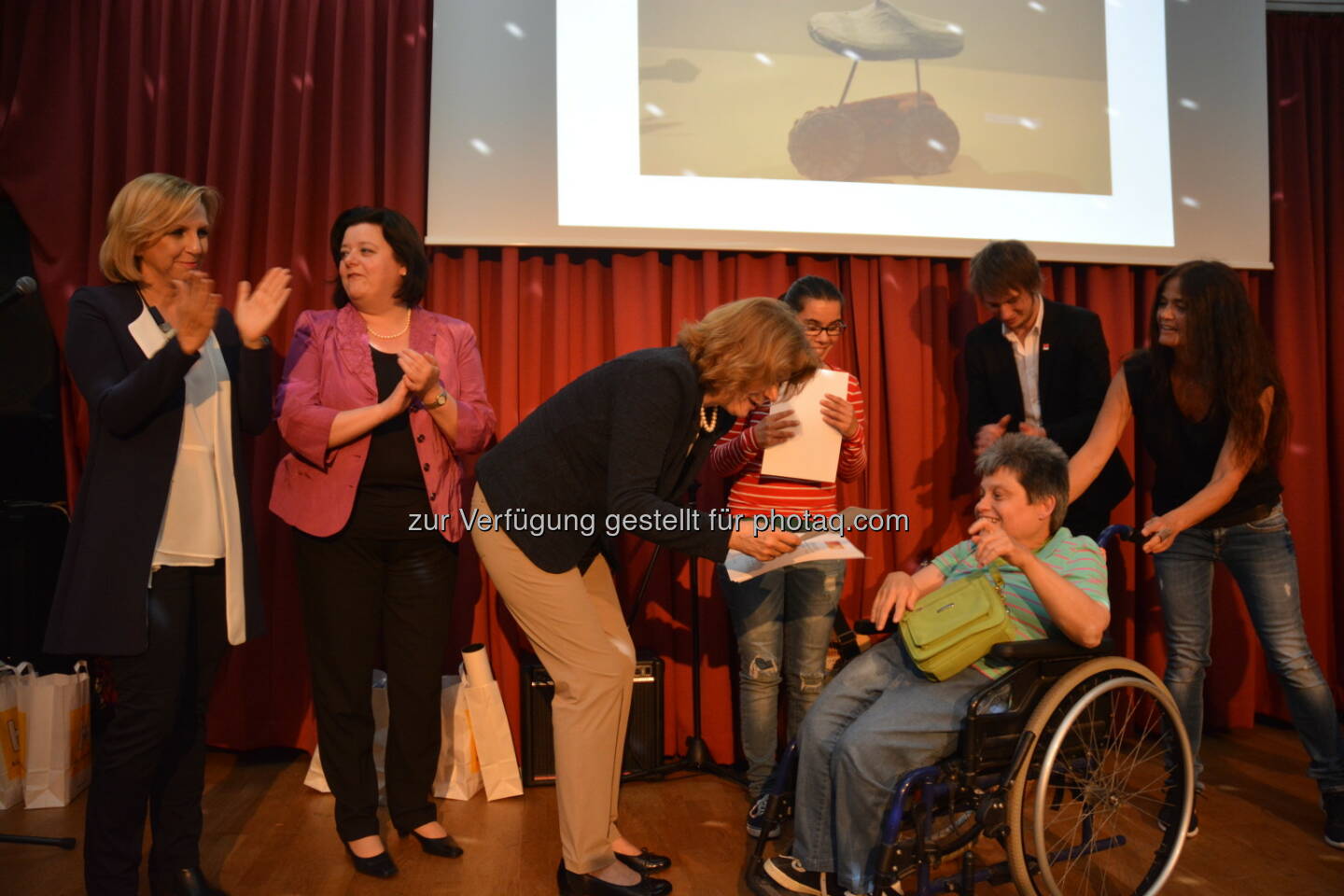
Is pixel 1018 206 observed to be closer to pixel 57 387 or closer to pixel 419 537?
pixel 419 537

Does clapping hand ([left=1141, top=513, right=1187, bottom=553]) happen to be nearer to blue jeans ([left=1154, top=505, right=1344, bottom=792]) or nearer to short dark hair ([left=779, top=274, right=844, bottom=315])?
blue jeans ([left=1154, top=505, right=1344, bottom=792])

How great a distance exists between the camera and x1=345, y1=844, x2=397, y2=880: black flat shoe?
6.72 ft

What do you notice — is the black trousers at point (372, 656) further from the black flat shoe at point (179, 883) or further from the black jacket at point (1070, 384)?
the black jacket at point (1070, 384)

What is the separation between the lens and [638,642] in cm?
300

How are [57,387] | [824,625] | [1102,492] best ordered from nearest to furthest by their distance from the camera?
1. [824,625]
2. [1102,492]
3. [57,387]

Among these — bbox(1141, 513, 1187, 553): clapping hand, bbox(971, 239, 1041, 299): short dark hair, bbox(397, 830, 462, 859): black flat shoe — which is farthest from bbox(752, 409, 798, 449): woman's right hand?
bbox(397, 830, 462, 859): black flat shoe

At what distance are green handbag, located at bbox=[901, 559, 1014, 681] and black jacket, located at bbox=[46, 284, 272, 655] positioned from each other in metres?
1.49

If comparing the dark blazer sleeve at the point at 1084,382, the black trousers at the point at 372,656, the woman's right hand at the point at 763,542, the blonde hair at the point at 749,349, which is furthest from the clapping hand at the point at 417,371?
the dark blazer sleeve at the point at 1084,382

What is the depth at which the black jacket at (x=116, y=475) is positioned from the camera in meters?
1.64

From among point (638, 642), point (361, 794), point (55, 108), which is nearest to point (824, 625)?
point (638, 642)

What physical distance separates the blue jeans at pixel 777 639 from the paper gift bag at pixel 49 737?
1892 mm

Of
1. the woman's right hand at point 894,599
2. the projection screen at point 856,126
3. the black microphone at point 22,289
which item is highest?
the projection screen at point 856,126

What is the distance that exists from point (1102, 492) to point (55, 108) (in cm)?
352

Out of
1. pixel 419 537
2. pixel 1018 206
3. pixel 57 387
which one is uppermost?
pixel 1018 206
